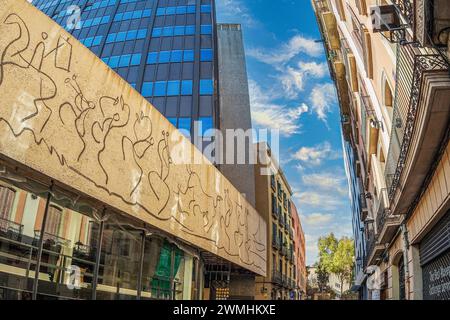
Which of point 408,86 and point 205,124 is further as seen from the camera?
point 205,124

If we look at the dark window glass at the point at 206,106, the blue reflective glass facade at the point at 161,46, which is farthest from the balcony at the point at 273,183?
the dark window glass at the point at 206,106

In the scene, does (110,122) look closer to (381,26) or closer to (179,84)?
(381,26)

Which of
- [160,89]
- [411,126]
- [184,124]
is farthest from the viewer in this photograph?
[160,89]

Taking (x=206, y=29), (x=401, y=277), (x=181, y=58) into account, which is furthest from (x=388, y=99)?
(x=206, y=29)

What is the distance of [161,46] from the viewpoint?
3794 centimetres

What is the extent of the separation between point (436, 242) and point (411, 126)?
300 cm

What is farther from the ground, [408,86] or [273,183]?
[273,183]

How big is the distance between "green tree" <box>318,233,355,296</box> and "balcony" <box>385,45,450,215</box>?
4208 centimetres

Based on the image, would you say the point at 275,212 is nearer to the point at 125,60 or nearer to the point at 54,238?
the point at 125,60

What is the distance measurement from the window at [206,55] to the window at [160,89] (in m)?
4.79

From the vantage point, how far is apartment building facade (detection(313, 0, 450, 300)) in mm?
5688

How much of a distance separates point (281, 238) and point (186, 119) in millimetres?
15129

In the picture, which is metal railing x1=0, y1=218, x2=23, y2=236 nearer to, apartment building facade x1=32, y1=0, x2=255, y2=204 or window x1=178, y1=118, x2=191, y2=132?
apartment building facade x1=32, y1=0, x2=255, y2=204

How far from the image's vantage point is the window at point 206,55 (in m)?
36.8
